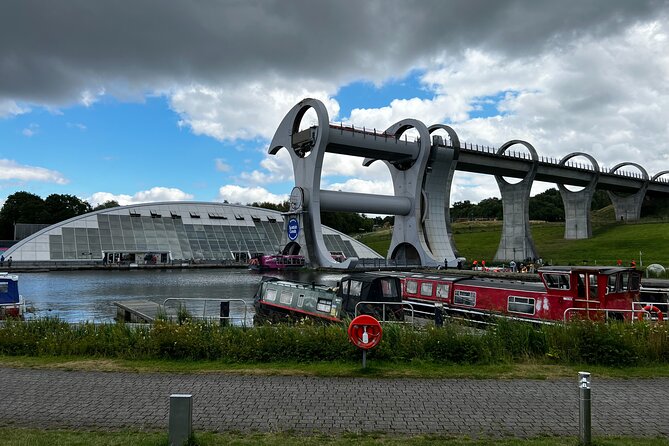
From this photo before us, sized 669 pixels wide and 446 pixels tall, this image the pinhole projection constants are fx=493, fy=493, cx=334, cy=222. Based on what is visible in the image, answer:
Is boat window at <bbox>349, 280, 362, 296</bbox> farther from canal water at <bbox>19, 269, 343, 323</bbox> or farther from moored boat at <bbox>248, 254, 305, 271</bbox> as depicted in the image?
moored boat at <bbox>248, 254, 305, 271</bbox>

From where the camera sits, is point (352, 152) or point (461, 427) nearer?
point (461, 427)

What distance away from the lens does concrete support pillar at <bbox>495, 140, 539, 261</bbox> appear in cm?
6750

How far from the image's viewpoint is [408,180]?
62656 millimetres

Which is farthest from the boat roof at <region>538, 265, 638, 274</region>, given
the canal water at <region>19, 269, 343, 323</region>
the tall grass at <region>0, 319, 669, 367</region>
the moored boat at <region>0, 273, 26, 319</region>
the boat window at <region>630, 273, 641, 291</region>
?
the moored boat at <region>0, 273, 26, 319</region>

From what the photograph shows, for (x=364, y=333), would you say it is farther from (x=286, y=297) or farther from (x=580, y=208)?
(x=580, y=208)

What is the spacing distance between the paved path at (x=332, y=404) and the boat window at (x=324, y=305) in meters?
8.55

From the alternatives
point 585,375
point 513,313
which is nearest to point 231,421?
point 585,375

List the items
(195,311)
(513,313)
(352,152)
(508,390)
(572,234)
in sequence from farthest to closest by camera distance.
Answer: (572,234) → (352,152) → (195,311) → (513,313) → (508,390)

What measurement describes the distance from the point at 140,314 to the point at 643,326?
59.0 feet

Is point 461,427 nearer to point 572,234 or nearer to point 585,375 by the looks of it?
point 585,375

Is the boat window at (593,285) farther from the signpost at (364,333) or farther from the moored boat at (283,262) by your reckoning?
the moored boat at (283,262)

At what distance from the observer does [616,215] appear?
3809 inches

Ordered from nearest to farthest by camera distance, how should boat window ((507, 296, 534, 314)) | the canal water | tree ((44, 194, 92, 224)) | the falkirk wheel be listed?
1. boat window ((507, 296, 534, 314))
2. the canal water
3. the falkirk wheel
4. tree ((44, 194, 92, 224))

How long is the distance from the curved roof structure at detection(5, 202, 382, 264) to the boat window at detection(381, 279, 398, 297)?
43805 mm
